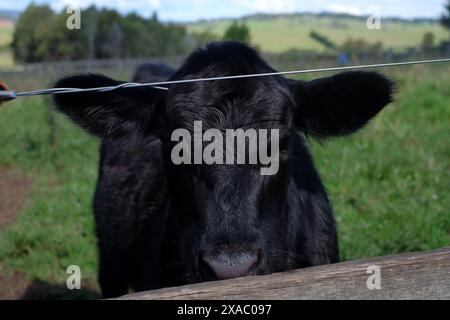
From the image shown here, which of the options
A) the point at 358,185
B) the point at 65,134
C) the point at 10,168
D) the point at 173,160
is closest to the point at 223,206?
the point at 173,160

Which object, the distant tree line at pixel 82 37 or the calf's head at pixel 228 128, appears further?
the distant tree line at pixel 82 37

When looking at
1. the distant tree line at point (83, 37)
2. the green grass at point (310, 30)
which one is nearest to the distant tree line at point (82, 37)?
the distant tree line at point (83, 37)

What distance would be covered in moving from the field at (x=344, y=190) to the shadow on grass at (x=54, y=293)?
0.06ft

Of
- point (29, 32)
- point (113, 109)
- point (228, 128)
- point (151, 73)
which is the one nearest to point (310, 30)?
point (29, 32)

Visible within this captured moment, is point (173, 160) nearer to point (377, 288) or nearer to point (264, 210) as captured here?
point (264, 210)

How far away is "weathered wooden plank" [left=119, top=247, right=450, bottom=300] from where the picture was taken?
1859 millimetres

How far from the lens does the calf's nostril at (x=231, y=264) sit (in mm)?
2467

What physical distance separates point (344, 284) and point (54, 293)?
4252 mm

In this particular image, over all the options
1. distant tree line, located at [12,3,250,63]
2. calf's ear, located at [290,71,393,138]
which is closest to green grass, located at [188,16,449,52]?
distant tree line, located at [12,3,250,63]

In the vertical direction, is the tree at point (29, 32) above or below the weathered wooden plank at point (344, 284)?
above

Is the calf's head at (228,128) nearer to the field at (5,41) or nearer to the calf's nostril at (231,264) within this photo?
the calf's nostril at (231,264)

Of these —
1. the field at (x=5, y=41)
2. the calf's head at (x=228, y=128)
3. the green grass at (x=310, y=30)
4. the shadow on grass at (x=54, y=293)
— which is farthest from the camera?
the field at (x=5, y=41)

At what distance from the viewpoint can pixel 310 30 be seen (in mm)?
31078

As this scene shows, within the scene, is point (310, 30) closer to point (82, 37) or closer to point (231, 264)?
point (82, 37)
